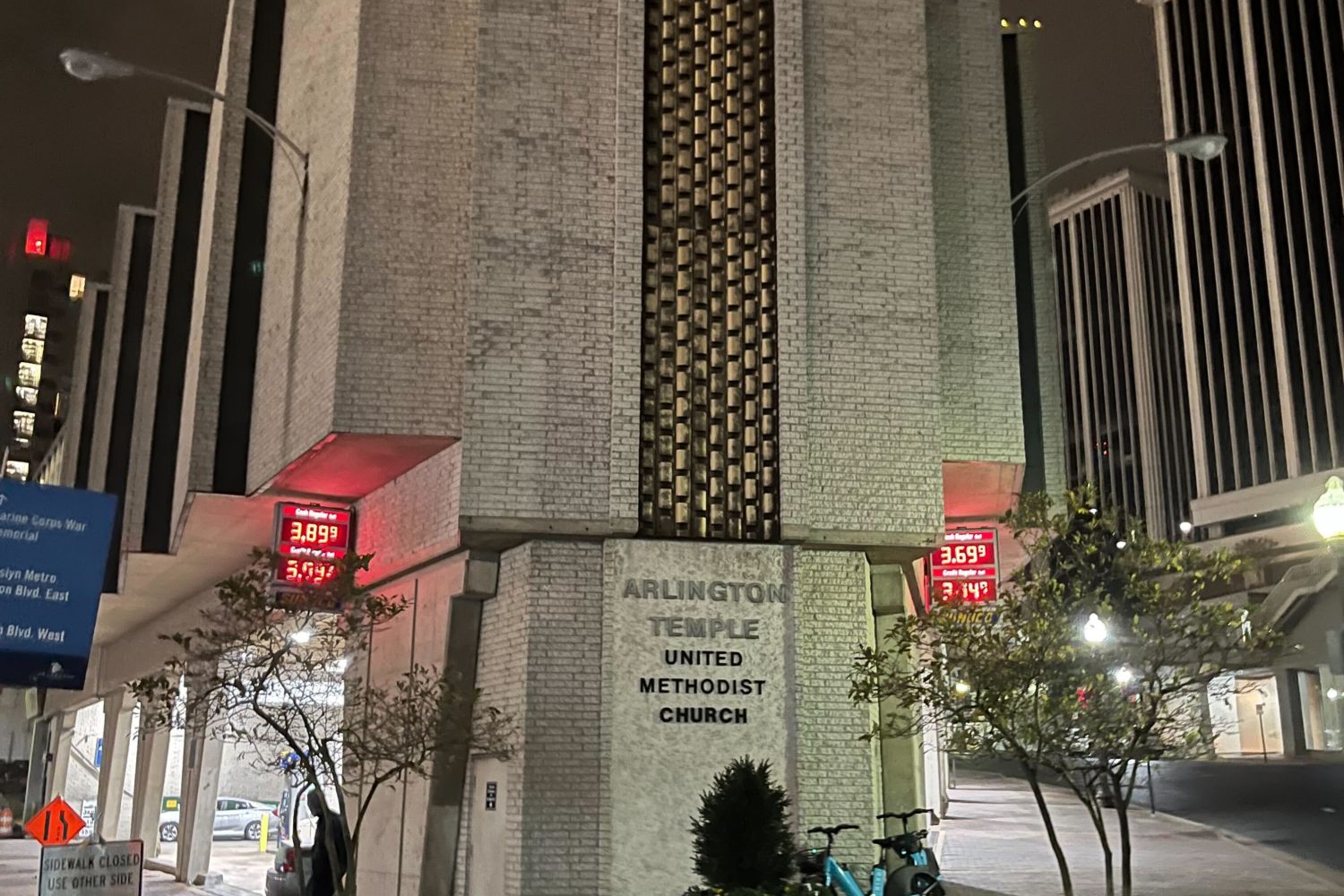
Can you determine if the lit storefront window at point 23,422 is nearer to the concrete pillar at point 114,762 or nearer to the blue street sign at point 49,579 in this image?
the concrete pillar at point 114,762

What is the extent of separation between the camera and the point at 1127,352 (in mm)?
146125

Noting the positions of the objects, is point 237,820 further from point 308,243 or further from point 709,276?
point 709,276

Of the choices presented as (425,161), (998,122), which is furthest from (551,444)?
(998,122)

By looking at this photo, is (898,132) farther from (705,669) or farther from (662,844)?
(662,844)

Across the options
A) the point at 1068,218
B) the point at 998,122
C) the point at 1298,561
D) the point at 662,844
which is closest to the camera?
the point at 662,844

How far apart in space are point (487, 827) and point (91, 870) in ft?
16.5

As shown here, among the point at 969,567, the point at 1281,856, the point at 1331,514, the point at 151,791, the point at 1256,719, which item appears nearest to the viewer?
the point at 1331,514

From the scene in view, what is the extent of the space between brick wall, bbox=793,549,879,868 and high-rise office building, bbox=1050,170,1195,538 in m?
125

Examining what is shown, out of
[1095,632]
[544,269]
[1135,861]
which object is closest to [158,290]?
[544,269]

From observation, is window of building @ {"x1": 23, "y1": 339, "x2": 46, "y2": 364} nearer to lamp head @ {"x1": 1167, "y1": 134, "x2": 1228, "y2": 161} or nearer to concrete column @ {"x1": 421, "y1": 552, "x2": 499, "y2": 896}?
concrete column @ {"x1": 421, "y1": 552, "x2": 499, "y2": 896}

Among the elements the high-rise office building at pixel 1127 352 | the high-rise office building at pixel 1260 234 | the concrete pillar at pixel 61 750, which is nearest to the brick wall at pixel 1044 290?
the concrete pillar at pixel 61 750

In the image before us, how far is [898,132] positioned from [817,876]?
10.8m

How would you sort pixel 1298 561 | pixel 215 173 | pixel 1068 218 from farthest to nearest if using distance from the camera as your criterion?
pixel 1068 218, pixel 1298 561, pixel 215 173

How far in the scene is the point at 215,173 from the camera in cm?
2273
